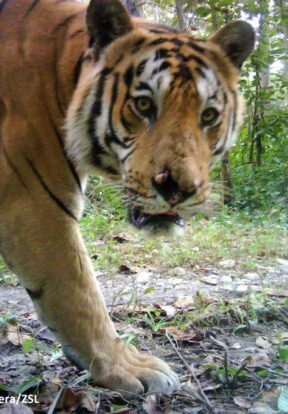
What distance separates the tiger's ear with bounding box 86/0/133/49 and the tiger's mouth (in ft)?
2.14

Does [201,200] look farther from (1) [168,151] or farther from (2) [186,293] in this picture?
(2) [186,293]

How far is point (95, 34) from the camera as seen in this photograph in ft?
6.85

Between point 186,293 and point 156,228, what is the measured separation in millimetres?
1127

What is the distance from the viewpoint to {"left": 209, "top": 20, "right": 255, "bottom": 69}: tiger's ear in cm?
226

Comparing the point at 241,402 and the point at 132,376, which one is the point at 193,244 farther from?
the point at 241,402

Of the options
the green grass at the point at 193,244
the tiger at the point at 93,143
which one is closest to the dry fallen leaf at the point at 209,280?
the green grass at the point at 193,244

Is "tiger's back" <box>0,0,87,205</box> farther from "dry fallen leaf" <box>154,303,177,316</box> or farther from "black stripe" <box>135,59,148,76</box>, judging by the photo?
"dry fallen leaf" <box>154,303,177,316</box>

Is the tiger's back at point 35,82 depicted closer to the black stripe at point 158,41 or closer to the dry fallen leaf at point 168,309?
the black stripe at point 158,41

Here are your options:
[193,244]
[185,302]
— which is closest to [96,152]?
[185,302]

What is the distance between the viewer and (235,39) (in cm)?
228

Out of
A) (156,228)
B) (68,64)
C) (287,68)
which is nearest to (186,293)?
(156,228)

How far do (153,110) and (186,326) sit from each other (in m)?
1.06

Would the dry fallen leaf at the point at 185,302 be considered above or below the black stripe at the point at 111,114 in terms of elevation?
below

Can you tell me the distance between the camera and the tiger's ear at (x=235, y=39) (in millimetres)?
2258
